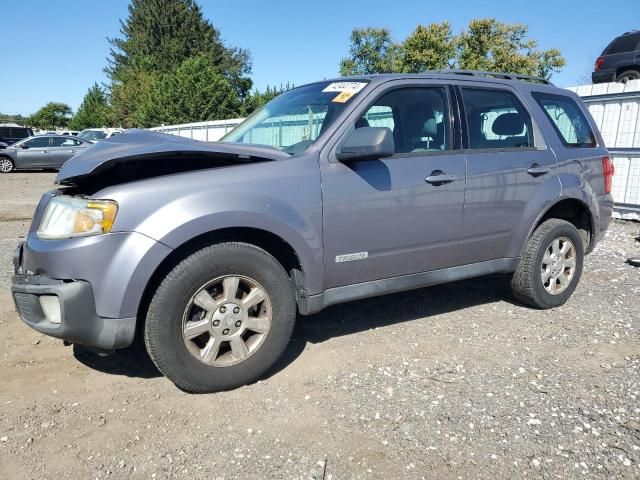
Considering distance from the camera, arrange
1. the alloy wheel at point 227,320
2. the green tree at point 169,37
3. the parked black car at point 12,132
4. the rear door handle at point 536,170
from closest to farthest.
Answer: the alloy wheel at point 227,320
the rear door handle at point 536,170
the parked black car at point 12,132
the green tree at point 169,37

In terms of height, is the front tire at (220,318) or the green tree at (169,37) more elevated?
the green tree at (169,37)

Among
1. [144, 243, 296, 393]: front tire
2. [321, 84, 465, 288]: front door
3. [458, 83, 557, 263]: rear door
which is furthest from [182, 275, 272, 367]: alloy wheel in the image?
[458, 83, 557, 263]: rear door

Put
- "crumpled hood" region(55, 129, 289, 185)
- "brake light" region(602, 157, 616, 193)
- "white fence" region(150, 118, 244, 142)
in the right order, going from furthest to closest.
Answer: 1. "white fence" region(150, 118, 244, 142)
2. "brake light" region(602, 157, 616, 193)
3. "crumpled hood" region(55, 129, 289, 185)

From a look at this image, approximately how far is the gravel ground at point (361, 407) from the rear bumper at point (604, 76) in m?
9.98

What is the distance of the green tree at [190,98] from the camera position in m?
38.0

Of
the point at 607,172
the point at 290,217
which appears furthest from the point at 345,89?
the point at 607,172

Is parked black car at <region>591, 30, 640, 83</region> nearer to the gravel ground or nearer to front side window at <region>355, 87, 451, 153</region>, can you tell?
the gravel ground

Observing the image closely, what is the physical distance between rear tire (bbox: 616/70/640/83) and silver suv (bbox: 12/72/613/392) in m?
9.39

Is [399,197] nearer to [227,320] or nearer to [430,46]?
[227,320]

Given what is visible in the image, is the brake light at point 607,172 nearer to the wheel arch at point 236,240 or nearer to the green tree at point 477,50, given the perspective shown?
the wheel arch at point 236,240

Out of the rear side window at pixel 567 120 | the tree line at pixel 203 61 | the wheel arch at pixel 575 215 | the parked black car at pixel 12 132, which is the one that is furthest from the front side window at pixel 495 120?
the tree line at pixel 203 61

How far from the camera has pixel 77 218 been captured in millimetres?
2670

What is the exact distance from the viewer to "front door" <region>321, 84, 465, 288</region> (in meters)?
3.21

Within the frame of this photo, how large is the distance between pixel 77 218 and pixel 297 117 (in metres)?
1.80
